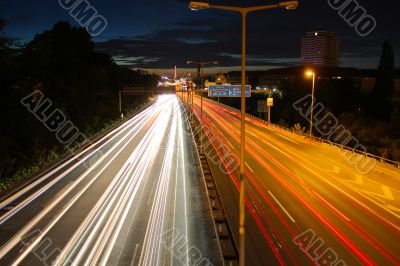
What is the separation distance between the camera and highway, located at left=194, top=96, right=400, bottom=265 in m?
15.4

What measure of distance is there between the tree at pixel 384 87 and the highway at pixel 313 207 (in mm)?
30669

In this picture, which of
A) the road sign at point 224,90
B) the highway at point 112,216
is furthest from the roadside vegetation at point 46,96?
the road sign at point 224,90

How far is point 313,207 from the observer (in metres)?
20.7

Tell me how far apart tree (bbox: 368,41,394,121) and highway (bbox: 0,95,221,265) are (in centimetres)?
4174

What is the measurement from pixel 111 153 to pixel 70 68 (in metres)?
43.4

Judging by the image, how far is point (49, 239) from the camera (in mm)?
16500

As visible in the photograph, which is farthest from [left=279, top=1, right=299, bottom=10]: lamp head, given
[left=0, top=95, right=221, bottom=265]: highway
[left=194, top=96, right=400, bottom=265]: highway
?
[left=0, top=95, right=221, bottom=265]: highway

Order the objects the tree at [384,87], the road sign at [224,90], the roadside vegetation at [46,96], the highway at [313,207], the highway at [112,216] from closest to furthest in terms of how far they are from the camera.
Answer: the highway at [112,216] < the highway at [313,207] < the roadside vegetation at [46,96] < the road sign at [224,90] < the tree at [384,87]

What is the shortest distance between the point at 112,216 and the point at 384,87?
186ft

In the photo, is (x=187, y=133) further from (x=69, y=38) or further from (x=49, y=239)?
(x=69, y=38)

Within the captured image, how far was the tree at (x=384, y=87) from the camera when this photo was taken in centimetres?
6262

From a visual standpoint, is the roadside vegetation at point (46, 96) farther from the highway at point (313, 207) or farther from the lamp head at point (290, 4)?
the lamp head at point (290, 4)

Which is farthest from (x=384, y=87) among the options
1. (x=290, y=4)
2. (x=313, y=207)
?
(x=290, y=4)

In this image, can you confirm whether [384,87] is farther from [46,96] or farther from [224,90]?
[46,96]
